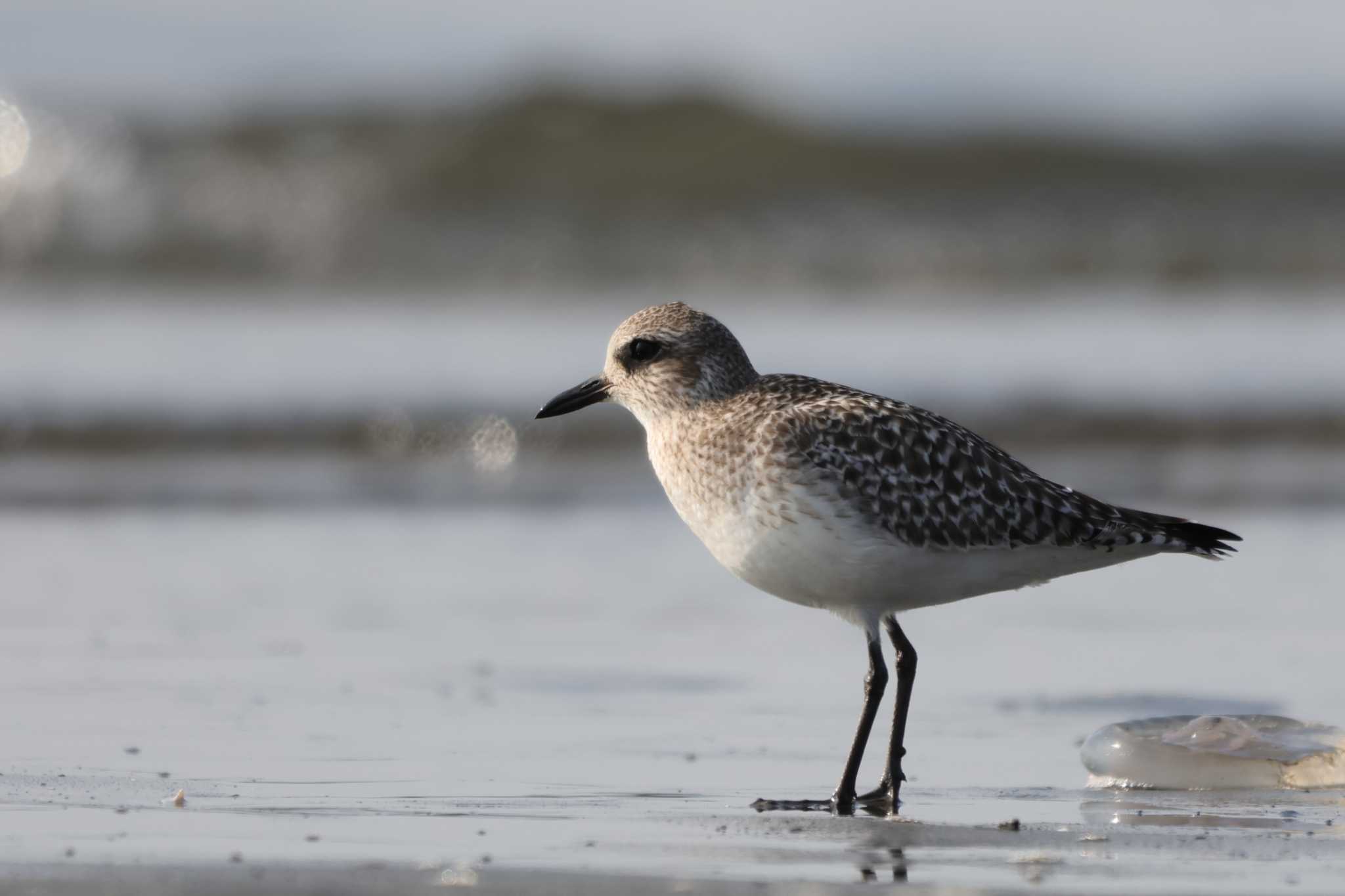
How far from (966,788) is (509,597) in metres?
3.37

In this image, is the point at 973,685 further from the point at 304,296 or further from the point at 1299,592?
the point at 304,296

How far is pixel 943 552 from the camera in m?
5.96

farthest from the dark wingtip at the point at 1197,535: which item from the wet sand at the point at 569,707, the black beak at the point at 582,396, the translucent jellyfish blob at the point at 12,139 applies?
the translucent jellyfish blob at the point at 12,139

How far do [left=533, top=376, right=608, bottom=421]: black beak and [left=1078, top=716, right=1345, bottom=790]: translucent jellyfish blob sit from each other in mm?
1897

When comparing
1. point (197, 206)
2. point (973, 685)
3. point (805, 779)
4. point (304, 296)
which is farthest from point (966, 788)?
point (197, 206)

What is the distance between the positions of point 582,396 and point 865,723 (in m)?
1.45

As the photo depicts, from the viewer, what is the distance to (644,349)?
6.48 meters

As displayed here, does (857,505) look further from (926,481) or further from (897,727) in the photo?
(897,727)

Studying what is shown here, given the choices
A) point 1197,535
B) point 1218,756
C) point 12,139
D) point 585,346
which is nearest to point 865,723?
point 1218,756

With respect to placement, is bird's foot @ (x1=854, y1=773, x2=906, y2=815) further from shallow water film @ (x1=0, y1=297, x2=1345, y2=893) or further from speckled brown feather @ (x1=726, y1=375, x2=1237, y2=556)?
speckled brown feather @ (x1=726, y1=375, x2=1237, y2=556)

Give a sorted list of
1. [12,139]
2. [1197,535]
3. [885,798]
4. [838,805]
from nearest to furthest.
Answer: [838,805] < [885,798] < [1197,535] < [12,139]

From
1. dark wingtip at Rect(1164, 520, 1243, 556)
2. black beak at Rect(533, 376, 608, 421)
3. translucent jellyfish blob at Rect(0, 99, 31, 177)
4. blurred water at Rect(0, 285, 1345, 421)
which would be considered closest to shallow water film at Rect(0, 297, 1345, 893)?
blurred water at Rect(0, 285, 1345, 421)

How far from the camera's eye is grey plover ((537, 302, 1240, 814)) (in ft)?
19.1

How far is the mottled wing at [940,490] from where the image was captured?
588cm
